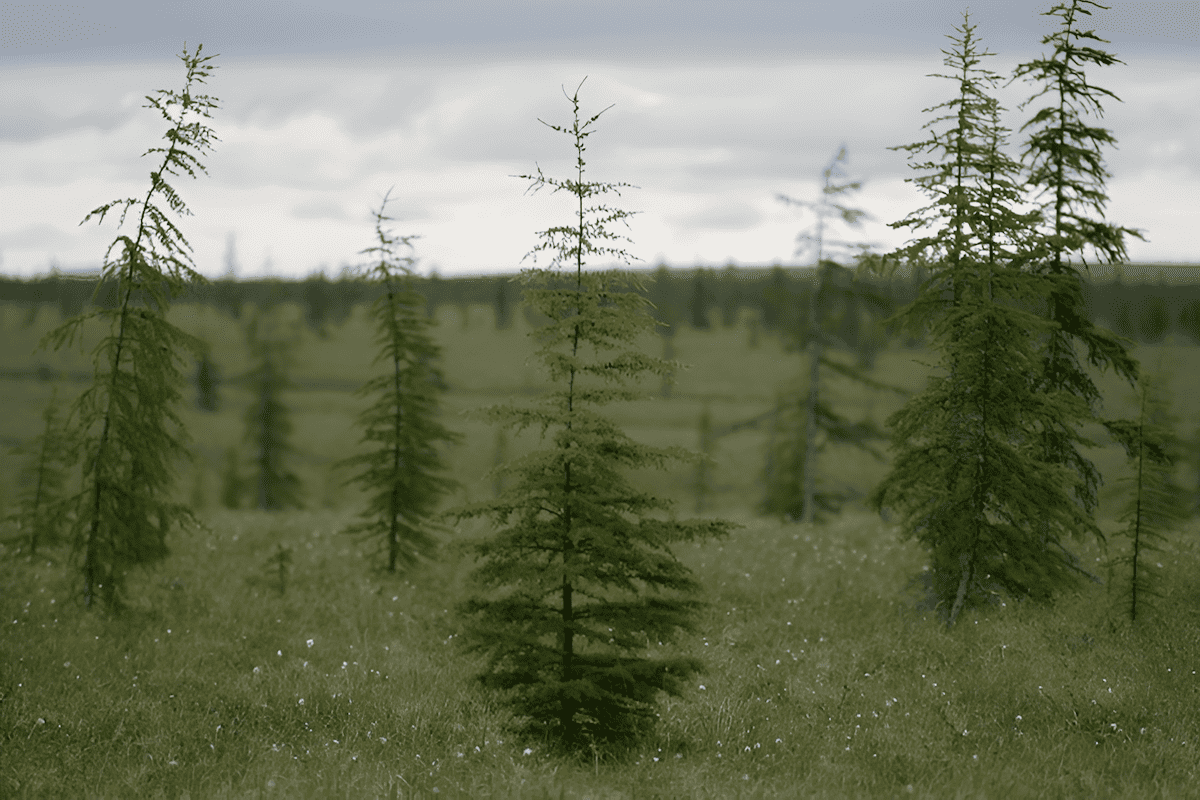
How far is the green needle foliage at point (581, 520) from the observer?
7.66 m

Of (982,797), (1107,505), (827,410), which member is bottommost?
(1107,505)

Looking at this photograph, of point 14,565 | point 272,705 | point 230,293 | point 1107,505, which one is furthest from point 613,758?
point 230,293

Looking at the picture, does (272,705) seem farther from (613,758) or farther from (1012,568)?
(1012,568)

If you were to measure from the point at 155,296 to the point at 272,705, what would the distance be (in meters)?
7.95

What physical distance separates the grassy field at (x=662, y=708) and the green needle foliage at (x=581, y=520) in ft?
1.98

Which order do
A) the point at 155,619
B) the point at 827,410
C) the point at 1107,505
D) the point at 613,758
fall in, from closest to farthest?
the point at 613,758, the point at 155,619, the point at 827,410, the point at 1107,505

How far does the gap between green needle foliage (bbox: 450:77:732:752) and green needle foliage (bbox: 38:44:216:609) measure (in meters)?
8.79

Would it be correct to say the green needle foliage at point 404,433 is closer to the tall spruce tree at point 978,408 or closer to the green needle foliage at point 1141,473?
the tall spruce tree at point 978,408

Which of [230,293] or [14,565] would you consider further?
[230,293]

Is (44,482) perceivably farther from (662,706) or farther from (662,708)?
(662,708)

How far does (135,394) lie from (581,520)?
33.4 feet

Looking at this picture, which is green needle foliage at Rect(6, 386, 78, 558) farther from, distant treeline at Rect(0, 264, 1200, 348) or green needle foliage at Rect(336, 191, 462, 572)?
distant treeline at Rect(0, 264, 1200, 348)

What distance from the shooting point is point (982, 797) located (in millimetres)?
6953

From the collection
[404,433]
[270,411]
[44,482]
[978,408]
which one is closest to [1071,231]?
[978,408]
